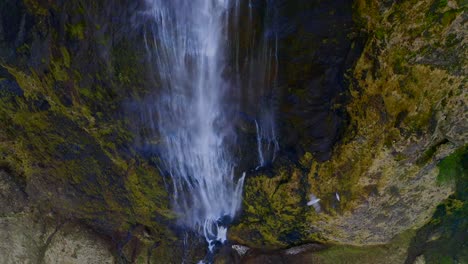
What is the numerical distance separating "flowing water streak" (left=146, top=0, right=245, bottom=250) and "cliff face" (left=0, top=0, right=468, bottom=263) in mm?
450

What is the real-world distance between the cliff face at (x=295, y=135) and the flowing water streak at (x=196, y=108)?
45 cm

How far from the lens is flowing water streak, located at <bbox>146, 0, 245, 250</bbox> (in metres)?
6.02

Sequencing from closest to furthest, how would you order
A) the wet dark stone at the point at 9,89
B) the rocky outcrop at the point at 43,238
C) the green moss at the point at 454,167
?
1. the green moss at the point at 454,167
2. the wet dark stone at the point at 9,89
3. the rocky outcrop at the point at 43,238

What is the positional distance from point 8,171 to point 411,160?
36.1ft

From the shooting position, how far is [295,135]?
263 inches

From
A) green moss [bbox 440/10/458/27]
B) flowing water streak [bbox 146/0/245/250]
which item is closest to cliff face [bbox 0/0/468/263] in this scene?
green moss [bbox 440/10/458/27]

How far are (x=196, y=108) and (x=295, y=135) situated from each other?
7.31 ft

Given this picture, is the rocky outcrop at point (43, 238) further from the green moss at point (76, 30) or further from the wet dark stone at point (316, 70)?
the wet dark stone at point (316, 70)

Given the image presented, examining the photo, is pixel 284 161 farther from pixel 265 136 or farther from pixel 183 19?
pixel 183 19

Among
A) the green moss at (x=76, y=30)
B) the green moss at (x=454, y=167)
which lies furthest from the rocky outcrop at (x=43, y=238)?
the green moss at (x=454, y=167)

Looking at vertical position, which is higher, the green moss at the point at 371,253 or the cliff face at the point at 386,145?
the cliff face at the point at 386,145

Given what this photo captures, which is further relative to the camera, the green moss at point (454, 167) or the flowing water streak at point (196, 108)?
the green moss at point (454, 167)

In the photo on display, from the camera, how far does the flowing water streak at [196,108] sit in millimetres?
6020

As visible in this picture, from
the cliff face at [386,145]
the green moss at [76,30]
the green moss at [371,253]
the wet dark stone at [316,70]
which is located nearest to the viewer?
the cliff face at [386,145]
